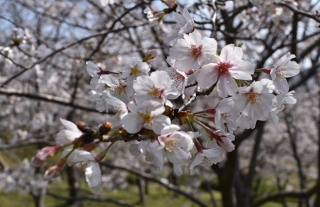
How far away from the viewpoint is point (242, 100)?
0.92 meters

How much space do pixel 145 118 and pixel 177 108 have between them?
16 centimetres

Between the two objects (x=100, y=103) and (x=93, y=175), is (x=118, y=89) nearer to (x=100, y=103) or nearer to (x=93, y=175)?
(x=100, y=103)

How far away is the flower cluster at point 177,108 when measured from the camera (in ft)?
2.61

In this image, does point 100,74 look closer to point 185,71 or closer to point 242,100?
point 185,71

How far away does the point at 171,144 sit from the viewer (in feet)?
2.82

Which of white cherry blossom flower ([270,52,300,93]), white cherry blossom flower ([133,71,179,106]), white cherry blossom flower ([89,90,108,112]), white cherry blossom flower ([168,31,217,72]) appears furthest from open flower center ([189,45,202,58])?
white cherry blossom flower ([89,90,108,112])

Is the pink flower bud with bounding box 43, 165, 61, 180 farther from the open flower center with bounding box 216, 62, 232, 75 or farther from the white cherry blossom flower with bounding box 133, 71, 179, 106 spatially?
the open flower center with bounding box 216, 62, 232, 75

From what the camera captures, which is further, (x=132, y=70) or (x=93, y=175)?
(x=132, y=70)

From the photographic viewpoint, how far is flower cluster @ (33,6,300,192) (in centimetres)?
80

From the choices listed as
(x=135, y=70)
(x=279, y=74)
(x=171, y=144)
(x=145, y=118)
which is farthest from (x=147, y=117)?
(x=279, y=74)

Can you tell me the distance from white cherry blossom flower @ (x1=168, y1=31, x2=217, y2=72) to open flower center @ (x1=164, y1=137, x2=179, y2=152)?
0.23 metres

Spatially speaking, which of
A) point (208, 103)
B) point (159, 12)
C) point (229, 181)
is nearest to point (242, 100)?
point (159, 12)

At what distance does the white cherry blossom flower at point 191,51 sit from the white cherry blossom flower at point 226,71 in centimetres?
3

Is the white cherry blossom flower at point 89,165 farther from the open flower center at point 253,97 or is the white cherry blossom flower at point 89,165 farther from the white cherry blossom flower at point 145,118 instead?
the open flower center at point 253,97
